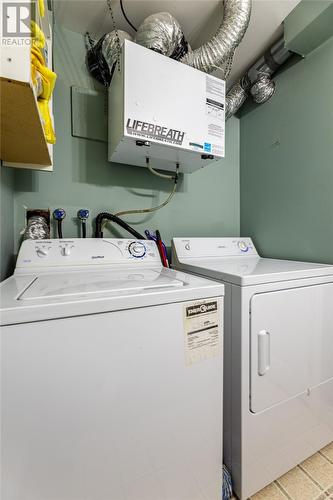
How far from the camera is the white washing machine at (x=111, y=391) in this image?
23.1 inches

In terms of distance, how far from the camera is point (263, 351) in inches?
38.9

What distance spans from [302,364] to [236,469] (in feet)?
1.87

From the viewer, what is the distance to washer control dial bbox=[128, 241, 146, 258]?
139 cm

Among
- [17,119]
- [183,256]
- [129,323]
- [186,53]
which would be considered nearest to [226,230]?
[183,256]

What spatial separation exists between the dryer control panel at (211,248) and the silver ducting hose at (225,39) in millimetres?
1099

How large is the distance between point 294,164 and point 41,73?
1599 mm

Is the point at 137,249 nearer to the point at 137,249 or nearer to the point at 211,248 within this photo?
the point at 137,249

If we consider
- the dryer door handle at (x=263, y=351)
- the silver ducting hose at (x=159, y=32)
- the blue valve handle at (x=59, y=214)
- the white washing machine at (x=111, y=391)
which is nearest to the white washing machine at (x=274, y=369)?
the dryer door handle at (x=263, y=351)

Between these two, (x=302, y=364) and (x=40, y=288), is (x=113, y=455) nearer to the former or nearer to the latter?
(x=40, y=288)

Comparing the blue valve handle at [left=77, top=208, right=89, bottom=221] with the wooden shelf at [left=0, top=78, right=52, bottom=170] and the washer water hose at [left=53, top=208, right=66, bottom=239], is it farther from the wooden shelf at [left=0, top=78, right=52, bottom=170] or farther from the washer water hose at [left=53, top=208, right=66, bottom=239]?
the wooden shelf at [left=0, top=78, right=52, bottom=170]

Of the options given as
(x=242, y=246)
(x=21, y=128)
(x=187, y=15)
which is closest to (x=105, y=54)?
(x=187, y=15)

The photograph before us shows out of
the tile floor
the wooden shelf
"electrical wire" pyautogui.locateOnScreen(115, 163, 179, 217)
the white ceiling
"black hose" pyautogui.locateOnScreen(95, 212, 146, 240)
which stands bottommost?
the tile floor

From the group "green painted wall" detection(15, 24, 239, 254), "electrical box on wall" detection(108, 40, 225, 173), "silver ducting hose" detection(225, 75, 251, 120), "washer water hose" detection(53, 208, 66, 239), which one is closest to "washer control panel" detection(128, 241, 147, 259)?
"green painted wall" detection(15, 24, 239, 254)

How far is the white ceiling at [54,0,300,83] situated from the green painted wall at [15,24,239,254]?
132 mm
